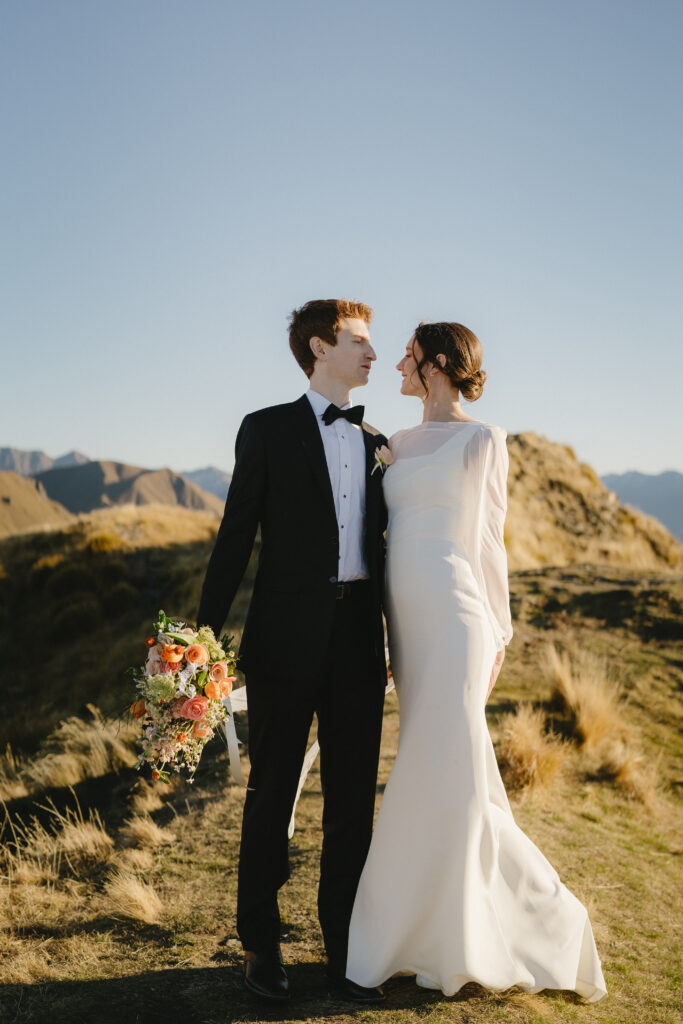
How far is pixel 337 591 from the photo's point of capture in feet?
9.86

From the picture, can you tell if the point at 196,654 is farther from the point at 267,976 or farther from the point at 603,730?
the point at 603,730

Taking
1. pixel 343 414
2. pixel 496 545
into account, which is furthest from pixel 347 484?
pixel 496 545

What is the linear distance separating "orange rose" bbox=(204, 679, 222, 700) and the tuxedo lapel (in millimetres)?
811

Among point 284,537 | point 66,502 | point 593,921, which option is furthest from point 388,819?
point 66,502

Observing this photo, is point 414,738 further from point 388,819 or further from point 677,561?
point 677,561

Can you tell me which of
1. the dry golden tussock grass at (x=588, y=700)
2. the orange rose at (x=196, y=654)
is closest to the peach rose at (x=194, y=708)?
the orange rose at (x=196, y=654)

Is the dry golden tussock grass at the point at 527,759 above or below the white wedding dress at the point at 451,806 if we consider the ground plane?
below

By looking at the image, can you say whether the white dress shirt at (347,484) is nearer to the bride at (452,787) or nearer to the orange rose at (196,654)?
the bride at (452,787)

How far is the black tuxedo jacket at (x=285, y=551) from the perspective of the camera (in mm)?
2988

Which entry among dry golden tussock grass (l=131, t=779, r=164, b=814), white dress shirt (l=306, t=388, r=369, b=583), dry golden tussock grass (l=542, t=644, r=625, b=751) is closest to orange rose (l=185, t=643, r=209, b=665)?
white dress shirt (l=306, t=388, r=369, b=583)

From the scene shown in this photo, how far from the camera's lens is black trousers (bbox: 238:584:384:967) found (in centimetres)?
301

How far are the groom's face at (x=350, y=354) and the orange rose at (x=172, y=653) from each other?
1.39 meters

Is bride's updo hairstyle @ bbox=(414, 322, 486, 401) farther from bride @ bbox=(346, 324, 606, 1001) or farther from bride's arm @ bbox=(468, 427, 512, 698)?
bride's arm @ bbox=(468, 427, 512, 698)

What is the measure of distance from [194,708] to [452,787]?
105cm
